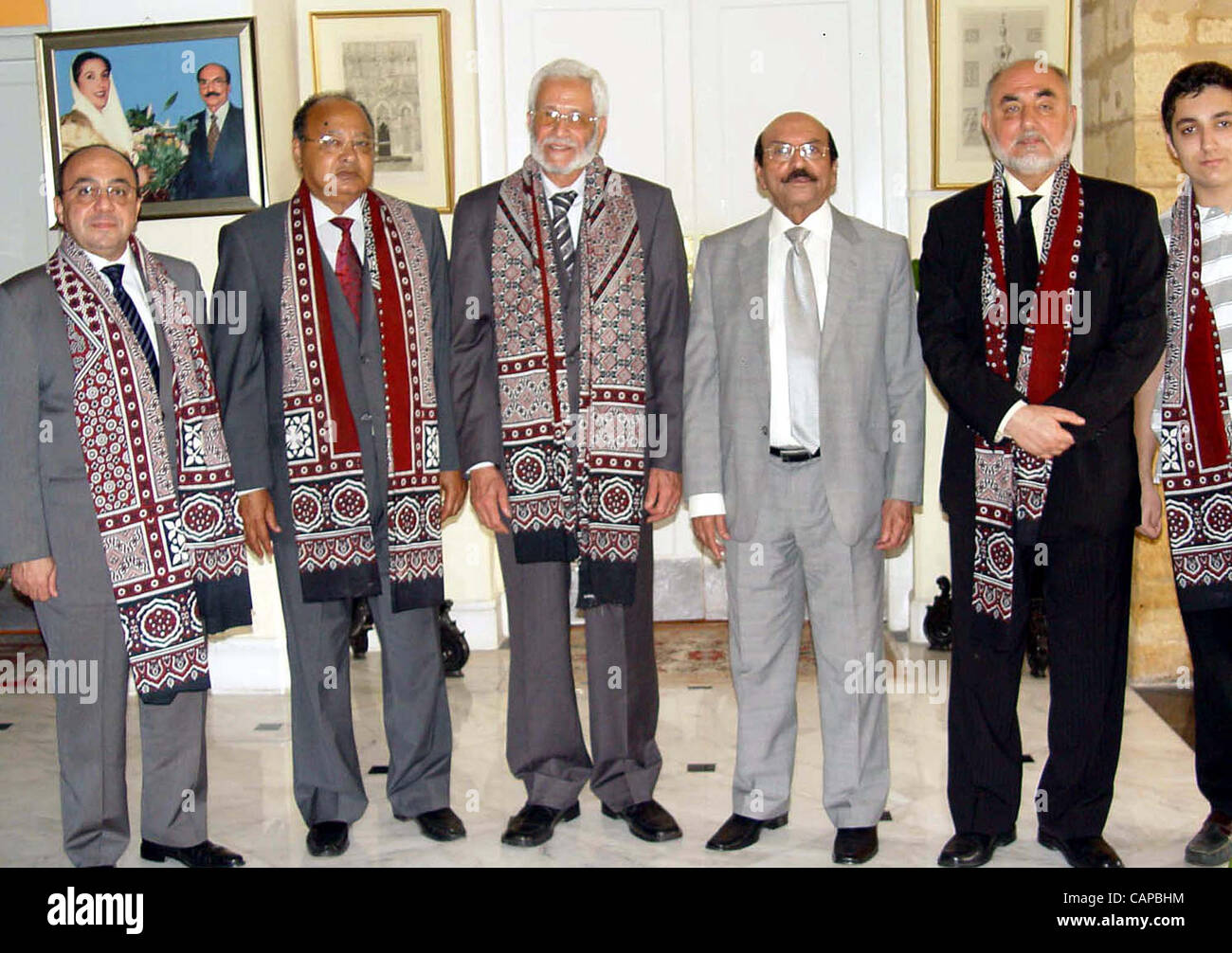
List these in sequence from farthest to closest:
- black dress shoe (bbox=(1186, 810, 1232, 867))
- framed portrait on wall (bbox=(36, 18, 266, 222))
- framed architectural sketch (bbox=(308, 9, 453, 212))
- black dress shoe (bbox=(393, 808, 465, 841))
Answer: framed architectural sketch (bbox=(308, 9, 453, 212)) < framed portrait on wall (bbox=(36, 18, 266, 222)) < black dress shoe (bbox=(393, 808, 465, 841)) < black dress shoe (bbox=(1186, 810, 1232, 867))

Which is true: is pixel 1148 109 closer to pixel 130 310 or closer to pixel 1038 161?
pixel 1038 161

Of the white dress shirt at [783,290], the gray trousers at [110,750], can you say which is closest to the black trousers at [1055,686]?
the white dress shirt at [783,290]

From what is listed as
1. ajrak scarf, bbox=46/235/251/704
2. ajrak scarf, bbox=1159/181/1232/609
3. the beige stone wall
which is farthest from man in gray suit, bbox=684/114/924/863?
the beige stone wall

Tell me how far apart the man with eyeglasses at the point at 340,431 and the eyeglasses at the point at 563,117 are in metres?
0.43

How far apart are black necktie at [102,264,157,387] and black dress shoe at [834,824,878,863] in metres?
1.97

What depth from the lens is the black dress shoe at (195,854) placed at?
3.34m

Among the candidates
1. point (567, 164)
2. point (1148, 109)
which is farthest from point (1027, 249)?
point (1148, 109)

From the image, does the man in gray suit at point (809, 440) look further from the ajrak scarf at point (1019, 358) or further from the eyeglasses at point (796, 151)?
the ajrak scarf at point (1019, 358)

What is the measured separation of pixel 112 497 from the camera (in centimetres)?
314

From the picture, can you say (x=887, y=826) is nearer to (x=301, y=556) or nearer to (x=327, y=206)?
(x=301, y=556)

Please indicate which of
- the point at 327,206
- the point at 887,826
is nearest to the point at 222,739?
the point at 327,206

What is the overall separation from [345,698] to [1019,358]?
1.85m

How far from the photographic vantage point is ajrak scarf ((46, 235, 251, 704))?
123 inches

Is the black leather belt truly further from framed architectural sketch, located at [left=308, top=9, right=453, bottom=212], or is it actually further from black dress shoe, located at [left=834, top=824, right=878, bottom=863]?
framed architectural sketch, located at [left=308, top=9, right=453, bottom=212]
